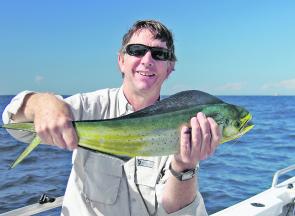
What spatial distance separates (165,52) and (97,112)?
2.11ft

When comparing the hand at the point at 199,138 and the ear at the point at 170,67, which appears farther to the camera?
the ear at the point at 170,67

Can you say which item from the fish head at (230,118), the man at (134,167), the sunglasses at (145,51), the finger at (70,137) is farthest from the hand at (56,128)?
the sunglasses at (145,51)

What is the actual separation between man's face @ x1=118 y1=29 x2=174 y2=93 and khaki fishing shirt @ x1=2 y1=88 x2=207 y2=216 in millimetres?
159

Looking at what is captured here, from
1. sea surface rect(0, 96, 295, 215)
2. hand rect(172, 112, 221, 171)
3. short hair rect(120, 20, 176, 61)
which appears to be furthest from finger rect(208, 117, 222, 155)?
sea surface rect(0, 96, 295, 215)

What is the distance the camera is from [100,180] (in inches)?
111

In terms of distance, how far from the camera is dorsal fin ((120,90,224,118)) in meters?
2.13

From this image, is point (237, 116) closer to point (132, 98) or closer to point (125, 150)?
point (125, 150)

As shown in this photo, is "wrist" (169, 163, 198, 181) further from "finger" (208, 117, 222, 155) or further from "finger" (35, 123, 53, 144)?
"finger" (35, 123, 53, 144)

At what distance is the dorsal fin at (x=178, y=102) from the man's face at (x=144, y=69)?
71cm

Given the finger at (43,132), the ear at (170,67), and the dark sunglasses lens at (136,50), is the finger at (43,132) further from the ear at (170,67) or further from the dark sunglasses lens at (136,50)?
the ear at (170,67)

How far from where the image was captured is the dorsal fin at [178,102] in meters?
2.13

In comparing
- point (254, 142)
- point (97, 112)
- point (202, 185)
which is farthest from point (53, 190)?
point (254, 142)

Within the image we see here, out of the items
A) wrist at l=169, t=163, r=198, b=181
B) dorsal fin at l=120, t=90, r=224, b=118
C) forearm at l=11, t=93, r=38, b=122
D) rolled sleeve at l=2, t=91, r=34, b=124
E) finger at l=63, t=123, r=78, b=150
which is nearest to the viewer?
finger at l=63, t=123, r=78, b=150

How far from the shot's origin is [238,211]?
4.45 meters
